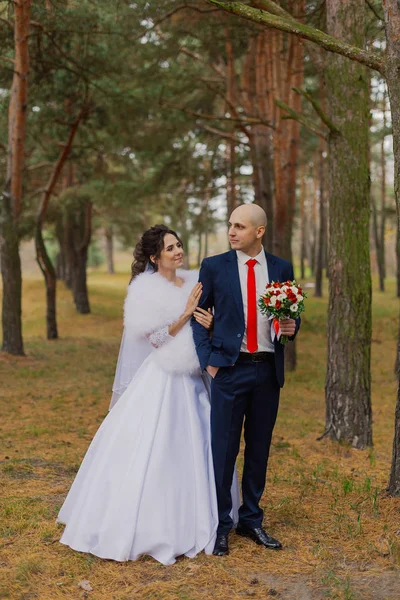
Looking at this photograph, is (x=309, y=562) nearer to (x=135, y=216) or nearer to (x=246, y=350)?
(x=246, y=350)

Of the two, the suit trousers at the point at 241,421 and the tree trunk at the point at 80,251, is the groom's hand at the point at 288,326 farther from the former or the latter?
the tree trunk at the point at 80,251

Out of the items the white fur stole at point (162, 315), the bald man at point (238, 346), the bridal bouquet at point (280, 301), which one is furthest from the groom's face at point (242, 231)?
the white fur stole at point (162, 315)

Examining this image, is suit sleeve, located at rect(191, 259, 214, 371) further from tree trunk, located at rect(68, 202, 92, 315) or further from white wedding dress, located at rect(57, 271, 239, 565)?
tree trunk, located at rect(68, 202, 92, 315)

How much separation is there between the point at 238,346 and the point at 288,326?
1.21 ft

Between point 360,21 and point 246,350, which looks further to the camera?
point 360,21

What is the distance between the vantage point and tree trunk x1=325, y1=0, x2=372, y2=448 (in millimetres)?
8398

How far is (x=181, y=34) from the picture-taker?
1548 centimetres

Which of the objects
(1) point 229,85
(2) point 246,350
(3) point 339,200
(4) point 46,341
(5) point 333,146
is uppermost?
(1) point 229,85

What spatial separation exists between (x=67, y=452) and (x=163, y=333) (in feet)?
11.3

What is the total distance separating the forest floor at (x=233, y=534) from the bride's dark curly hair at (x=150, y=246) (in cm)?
218

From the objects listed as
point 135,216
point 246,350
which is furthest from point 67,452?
point 135,216

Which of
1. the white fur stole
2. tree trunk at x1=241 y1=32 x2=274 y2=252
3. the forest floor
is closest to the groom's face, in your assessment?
the white fur stole

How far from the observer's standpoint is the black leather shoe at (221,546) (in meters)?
4.77

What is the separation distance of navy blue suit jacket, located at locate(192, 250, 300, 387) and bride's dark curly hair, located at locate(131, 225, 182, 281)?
61cm
